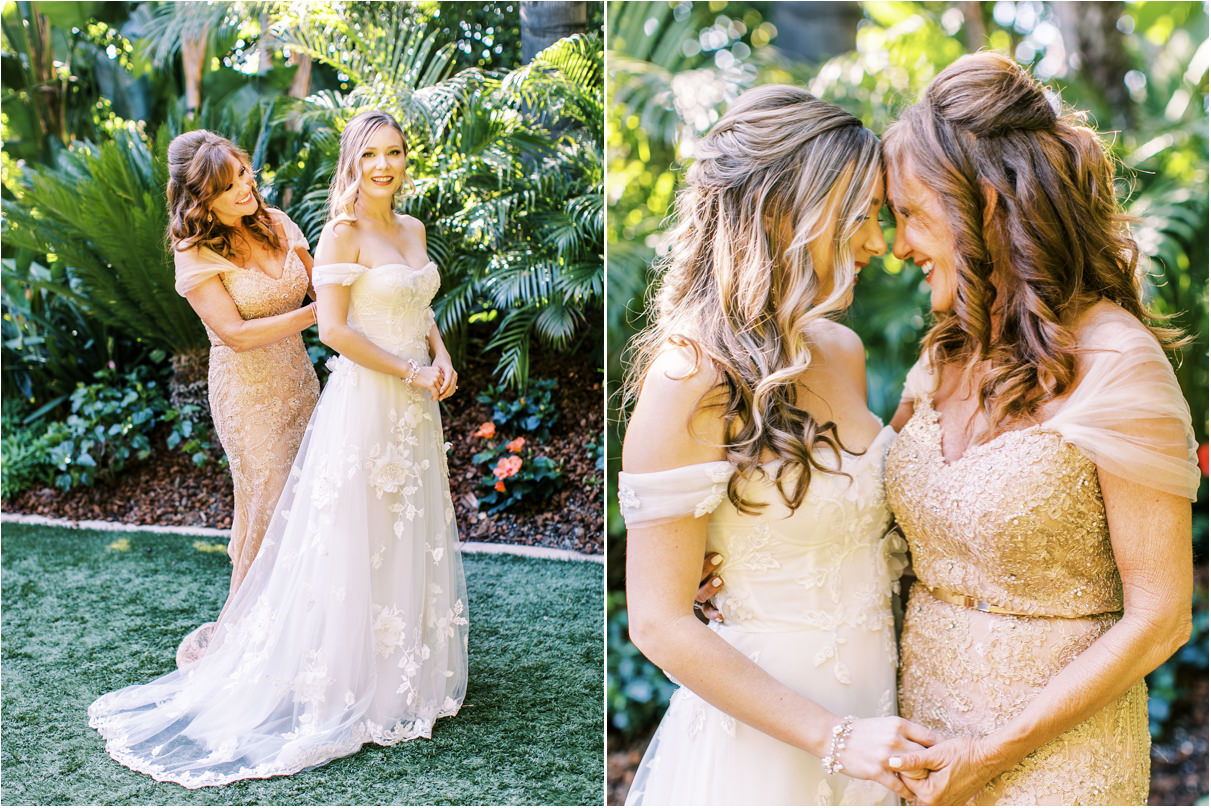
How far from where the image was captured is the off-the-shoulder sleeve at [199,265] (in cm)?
221

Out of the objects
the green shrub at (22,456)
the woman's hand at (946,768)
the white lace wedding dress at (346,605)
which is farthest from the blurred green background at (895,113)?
the green shrub at (22,456)

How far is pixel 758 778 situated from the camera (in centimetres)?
167

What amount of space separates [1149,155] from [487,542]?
270 cm

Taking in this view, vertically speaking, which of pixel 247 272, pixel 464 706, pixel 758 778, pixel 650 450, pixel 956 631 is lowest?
pixel 464 706

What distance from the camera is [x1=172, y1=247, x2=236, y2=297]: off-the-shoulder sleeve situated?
221 centimetres

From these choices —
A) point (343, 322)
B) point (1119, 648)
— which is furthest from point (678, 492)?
point (343, 322)

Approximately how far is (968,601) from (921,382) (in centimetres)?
47

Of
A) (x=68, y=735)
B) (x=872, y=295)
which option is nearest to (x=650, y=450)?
(x=68, y=735)

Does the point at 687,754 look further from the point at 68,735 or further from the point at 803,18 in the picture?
the point at 803,18

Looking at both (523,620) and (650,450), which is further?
(523,620)

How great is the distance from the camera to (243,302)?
2.22m

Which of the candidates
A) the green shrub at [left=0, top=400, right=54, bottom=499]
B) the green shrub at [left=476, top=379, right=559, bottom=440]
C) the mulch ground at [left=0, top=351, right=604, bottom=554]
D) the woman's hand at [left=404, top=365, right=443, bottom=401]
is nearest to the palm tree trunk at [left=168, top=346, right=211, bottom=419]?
the mulch ground at [left=0, top=351, right=604, bottom=554]

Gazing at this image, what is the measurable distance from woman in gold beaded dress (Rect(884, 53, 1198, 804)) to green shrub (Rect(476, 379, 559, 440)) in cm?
104
